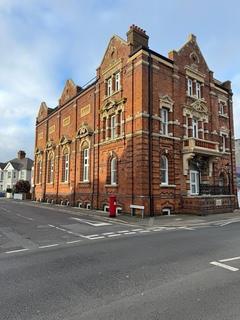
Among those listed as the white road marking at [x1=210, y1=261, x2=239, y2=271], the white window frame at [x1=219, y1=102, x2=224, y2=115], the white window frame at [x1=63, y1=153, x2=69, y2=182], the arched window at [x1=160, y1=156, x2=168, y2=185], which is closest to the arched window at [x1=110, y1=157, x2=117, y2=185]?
the arched window at [x1=160, y1=156, x2=168, y2=185]

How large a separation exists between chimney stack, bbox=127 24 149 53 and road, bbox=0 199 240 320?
1596cm

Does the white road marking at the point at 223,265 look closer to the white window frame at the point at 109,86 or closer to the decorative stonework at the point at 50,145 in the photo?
the white window frame at the point at 109,86

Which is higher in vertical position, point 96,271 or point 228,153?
point 228,153

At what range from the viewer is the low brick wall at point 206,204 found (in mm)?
18938

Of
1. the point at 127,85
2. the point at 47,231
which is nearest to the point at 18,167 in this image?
the point at 127,85

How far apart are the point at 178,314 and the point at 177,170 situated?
55.5 feet

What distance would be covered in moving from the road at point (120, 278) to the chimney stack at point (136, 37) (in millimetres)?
15960

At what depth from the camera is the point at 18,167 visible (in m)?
70.2

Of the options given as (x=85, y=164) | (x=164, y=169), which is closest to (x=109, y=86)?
(x=85, y=164)

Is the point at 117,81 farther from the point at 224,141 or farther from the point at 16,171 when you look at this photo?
the point at 16,171

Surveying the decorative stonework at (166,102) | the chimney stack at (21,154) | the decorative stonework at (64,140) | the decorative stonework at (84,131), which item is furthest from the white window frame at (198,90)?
the chimney stack at (21,154)

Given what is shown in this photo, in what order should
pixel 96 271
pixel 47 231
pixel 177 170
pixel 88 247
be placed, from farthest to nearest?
pixel 177 170, pixel 47 231, pixel 88 247, pixel 96 271

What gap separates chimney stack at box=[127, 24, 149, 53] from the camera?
2092cm

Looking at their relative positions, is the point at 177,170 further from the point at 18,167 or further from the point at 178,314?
the point at 18,167
